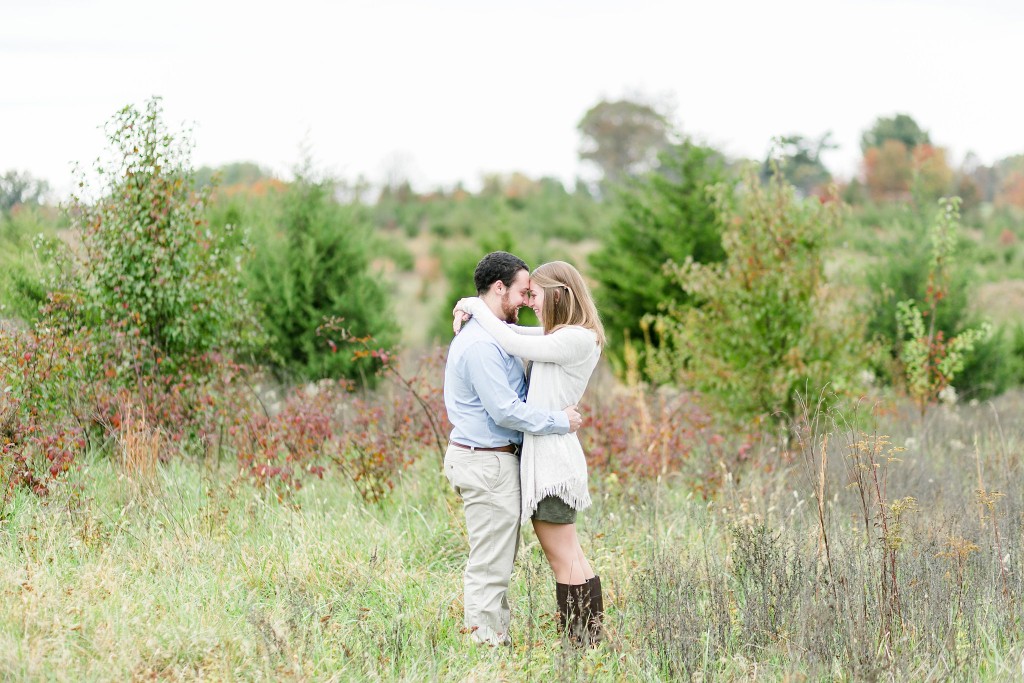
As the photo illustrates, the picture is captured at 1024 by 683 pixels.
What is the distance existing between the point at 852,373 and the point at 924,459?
1427 mm

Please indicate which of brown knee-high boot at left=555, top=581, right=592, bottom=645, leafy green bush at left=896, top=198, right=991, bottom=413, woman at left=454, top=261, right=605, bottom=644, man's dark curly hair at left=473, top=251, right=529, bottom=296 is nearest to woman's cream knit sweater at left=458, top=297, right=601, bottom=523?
woman at left=454, top=261, right=605, bottom=644

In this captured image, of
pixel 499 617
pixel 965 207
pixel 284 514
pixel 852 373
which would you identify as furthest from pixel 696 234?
pixel 965 207

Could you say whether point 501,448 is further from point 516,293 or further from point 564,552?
→ point 516,293

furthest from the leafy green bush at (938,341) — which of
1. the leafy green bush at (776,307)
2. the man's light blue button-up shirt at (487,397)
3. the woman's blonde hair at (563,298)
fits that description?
the man's light blue button-up shirt at (487,397)

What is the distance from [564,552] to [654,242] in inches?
396

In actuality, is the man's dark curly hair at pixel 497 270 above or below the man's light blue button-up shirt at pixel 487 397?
above

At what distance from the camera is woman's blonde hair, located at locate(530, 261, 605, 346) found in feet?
14.3

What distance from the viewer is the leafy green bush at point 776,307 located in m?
8.50

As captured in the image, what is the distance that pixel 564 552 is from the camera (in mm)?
4422

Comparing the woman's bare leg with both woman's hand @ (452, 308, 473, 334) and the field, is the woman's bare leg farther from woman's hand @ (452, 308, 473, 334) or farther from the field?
woman's hand @ (452, 308, 473, 334)

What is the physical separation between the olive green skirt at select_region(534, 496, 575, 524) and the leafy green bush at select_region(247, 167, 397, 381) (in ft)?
24.2

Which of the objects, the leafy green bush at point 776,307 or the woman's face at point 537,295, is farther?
the leafy green bush at point 776,307

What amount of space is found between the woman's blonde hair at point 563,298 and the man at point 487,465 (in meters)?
→ 0.12

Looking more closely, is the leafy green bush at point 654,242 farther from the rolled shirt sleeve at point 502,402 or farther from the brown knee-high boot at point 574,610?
the rolled shirt sleeve at point 502,402
